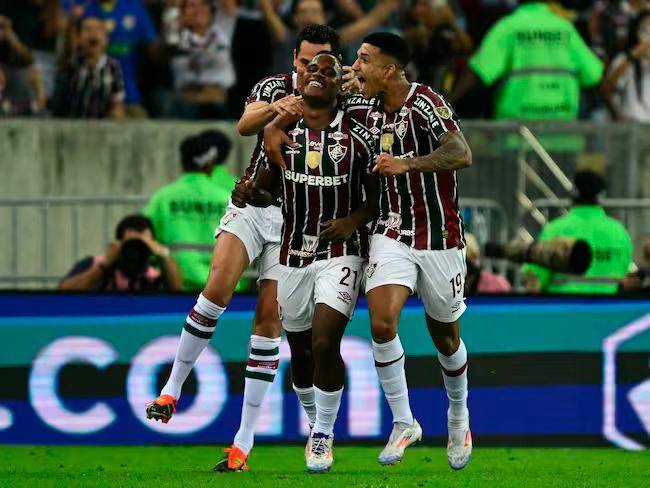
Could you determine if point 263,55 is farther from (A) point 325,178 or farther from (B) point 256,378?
(A) point 325,178

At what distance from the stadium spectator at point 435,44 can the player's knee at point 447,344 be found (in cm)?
608

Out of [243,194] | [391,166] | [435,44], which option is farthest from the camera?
[435,44]

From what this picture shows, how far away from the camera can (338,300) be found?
9453mm

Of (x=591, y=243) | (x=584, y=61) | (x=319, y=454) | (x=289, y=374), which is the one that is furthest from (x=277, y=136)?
(x=584, y=61)

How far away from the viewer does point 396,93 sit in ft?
31.2

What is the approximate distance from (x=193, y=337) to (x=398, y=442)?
1437 millimetres

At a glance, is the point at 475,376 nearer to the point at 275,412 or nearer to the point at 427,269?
the point at 275,412

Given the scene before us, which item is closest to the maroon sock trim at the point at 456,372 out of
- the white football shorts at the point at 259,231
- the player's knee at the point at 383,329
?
the player's knee at the point at 383,329

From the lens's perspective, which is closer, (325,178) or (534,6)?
(325,178)

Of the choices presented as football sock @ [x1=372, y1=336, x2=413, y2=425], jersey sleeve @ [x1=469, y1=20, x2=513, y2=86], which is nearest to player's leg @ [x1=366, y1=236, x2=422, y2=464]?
football sock @ [x1=372, y1=336, x2=413, y2=425]

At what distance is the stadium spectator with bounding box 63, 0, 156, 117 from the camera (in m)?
15.4

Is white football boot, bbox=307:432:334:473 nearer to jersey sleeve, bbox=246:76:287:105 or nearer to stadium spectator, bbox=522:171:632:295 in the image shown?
jersey sleeve, bbox=246:76:287:105

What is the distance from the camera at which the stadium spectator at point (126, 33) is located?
1540 cm

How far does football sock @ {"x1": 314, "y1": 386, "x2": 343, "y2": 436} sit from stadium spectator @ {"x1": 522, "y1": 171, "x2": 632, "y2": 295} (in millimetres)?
3671
